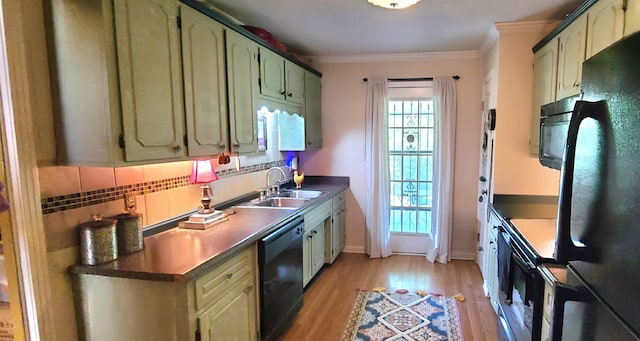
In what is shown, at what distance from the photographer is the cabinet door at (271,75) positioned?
2.87m

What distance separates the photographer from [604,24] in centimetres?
189

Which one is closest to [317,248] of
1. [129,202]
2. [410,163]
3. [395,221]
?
[395,221]

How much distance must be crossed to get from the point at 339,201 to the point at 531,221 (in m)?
2.11

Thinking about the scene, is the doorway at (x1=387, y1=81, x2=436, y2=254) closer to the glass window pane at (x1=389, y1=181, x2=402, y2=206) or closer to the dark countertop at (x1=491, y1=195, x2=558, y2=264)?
the glass window pane at (x1=389, y1=181, x2=402, y2=206)

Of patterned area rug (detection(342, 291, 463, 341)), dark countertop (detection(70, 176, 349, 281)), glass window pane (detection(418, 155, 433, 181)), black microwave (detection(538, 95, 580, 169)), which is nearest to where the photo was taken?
dark countertop (detection(70, 176, 349, 281))

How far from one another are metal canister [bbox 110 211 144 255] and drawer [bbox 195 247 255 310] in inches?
15.9

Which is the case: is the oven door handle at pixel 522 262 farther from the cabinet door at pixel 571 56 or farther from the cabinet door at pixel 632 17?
the cabinet door at pixel 632 17

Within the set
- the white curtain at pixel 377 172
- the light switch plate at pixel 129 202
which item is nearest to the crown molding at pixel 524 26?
the white curtain at pixel 377 172

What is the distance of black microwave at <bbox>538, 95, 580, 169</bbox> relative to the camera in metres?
1.82

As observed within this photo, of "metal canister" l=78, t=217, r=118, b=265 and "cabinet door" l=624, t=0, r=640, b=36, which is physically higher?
"cabinet door" l=624, t=0, r=640, b=36

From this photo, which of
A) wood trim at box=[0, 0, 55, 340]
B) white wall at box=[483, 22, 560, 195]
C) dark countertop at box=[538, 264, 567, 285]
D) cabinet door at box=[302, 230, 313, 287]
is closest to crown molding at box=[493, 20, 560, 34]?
white wall at box=[483, 22, 560, 195]

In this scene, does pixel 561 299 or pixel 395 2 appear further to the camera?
pixel 395 2

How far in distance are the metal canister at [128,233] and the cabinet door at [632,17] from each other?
2457 millimetres

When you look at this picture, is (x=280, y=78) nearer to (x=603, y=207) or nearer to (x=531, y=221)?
(x=531, y=221)
